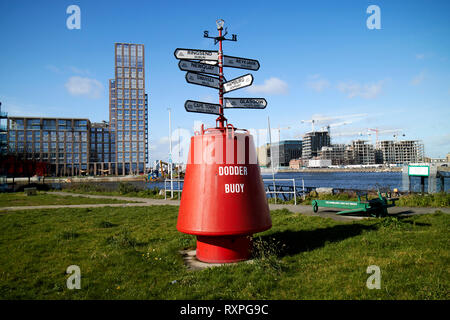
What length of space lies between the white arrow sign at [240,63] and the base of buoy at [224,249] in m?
3.94

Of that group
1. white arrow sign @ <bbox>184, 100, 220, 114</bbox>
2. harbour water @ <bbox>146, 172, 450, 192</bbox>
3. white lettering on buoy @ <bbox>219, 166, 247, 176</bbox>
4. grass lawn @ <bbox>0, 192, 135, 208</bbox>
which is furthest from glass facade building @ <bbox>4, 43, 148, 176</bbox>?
white lettering on buoy @ <bbox>219, 166, 247, 176</bbox>

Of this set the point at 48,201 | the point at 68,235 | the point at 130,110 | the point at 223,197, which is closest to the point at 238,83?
the point at 223,197

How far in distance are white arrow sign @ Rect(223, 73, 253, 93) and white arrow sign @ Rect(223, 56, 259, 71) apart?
1.57ft

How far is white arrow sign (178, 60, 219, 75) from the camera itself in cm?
661

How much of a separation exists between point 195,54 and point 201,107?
1.29 m

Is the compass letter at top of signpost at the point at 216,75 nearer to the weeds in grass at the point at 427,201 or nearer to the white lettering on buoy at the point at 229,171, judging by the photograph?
Result: the white lettering on buoy at the point at 229,171

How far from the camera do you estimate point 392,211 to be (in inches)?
509

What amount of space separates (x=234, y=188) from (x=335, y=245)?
9.89 ft

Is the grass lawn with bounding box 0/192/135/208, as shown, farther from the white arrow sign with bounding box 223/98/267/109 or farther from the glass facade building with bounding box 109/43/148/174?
the glass facade building with bounding box 109/43/148/174

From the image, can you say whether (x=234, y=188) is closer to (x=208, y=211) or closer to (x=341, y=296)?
(x=208, y=211)

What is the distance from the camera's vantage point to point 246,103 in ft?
23.2

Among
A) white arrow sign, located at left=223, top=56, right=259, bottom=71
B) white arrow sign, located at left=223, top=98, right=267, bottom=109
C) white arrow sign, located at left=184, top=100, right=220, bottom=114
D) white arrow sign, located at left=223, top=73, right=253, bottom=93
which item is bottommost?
white arrow sign, located at left=184, top=100, right=220, bottom=114

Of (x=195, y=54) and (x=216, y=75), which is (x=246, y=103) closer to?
(x=216, y=75)
